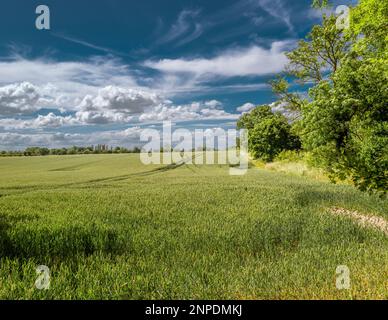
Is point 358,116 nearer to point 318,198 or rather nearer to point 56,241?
point 318,198

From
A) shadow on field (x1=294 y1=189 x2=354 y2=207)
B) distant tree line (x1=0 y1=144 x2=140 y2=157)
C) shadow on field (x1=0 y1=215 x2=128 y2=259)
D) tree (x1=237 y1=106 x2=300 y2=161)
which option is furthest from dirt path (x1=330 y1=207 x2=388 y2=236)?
distant tree line (x1=0 y1=144 x2=140 y2=157)

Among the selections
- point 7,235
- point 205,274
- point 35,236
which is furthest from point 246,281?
point 7,235

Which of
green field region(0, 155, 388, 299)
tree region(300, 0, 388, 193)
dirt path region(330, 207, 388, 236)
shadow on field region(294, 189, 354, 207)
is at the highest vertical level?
tree region(300, 0, 388, 193)

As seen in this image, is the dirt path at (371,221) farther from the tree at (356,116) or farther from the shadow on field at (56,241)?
the shadow on field at (56,241)

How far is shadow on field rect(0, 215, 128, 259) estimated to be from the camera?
7.09 metres

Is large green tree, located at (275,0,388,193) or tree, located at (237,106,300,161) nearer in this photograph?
large green tree, located at (275,0,388,193)

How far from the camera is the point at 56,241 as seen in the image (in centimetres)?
775

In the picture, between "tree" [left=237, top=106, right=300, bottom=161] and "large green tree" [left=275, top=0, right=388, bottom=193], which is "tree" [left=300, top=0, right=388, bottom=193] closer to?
"large green tree" [left=275, top=0, right=388, bottom=193]

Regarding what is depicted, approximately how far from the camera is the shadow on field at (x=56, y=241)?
23.2 ft

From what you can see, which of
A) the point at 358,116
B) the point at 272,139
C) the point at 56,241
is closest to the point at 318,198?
the point at 358,116

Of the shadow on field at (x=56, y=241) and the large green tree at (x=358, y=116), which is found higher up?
the large green tree at (x=358, y=116)

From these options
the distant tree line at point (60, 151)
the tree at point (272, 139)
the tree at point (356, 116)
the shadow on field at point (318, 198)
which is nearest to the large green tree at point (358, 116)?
the tree at point (356, 116)
